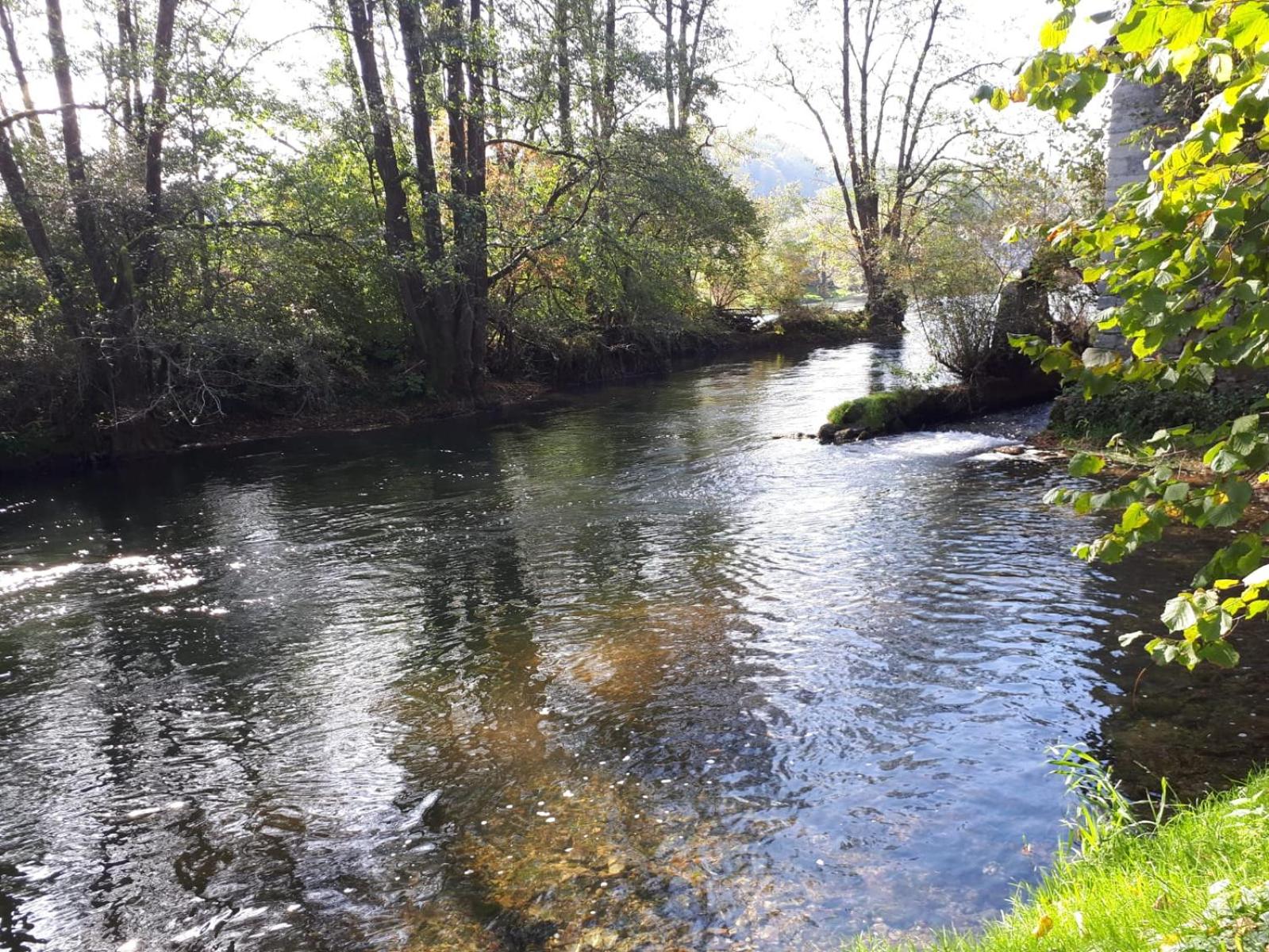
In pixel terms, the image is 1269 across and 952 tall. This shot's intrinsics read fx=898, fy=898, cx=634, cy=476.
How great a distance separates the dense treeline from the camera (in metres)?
16.7

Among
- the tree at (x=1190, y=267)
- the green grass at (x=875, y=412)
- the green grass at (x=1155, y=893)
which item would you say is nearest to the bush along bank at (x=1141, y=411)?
the green grass at (x=875, y=412)

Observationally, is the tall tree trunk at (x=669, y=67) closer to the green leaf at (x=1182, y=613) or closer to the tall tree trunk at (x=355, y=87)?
the tall tree trunk at (x=355, y=87)

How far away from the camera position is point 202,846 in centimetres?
473

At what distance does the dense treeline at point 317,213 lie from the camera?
1672 centimetres

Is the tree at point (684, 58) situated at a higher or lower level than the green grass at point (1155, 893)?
higher

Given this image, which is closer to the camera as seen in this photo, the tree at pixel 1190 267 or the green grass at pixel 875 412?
the tree at pixel 1190 267

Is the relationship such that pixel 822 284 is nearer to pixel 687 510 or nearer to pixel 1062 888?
pixel 687 510

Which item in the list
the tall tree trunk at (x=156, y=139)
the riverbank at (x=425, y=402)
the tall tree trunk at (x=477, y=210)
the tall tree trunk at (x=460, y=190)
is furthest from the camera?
the tall tree trunk at (x=477, y=210)

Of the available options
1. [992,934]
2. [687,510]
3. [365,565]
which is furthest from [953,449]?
[992,934]

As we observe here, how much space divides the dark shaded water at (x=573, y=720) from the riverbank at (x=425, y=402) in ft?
20.8

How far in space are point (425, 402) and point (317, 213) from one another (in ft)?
17.4

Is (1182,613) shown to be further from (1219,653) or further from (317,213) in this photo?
(317,213)

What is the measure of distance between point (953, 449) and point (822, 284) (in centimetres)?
5722

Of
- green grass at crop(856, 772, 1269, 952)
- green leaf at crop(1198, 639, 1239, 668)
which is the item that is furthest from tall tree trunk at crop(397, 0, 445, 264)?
green leaf at crop(1198, 639, 1239, 668)
